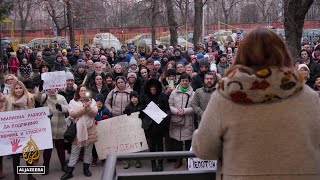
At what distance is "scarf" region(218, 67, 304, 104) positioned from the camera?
206cm

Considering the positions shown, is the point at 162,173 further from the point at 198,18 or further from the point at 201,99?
the point at 198,18

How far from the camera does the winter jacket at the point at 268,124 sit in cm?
208

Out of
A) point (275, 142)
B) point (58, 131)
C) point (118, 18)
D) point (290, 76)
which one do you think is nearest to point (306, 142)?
point (275, 142)

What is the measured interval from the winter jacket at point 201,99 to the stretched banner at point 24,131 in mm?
2363

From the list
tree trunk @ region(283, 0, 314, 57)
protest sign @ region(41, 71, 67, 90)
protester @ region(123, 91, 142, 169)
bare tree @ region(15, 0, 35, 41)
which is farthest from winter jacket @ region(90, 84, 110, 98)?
bare tree @ region(15, 0, 35, 41)

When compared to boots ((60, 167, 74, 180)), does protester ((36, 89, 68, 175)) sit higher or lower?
higher

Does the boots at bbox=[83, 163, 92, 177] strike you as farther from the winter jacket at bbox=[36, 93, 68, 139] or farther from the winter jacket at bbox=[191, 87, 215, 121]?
the winter jacket at bbox=[191, 87, 215, 121]

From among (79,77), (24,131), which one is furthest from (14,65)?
(24,131)

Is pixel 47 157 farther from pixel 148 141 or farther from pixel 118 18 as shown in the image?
pixel 118 18

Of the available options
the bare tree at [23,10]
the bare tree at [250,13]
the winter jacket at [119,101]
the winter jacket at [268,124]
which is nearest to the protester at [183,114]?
the winter jacket at [119,101]

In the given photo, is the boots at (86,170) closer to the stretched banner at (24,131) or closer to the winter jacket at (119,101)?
the stretched banner at (24,131)

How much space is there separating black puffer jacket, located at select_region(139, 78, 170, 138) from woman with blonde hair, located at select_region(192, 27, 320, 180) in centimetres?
558

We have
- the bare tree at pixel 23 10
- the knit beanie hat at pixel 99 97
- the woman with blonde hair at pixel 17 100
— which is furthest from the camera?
the bare tree at pixel 23 10

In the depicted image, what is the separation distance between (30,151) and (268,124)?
5.58m
